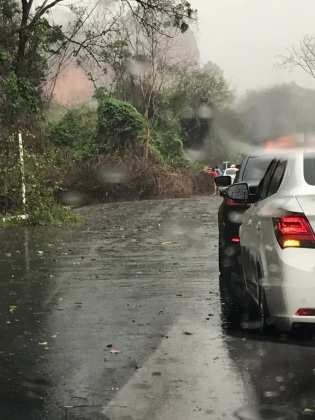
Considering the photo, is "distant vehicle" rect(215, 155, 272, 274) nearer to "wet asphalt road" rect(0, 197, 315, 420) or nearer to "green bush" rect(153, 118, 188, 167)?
"wet asphalt road" rect(0, 197, 315, 420)

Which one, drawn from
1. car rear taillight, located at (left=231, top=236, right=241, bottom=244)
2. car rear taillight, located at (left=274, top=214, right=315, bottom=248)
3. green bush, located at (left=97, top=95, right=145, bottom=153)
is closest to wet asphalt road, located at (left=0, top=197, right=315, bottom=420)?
car rear taillight, located at (left=231, top=236, right=241, bottom=244)

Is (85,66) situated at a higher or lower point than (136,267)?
higher

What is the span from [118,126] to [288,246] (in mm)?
32354

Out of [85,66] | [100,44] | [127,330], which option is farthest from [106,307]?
[85,66]

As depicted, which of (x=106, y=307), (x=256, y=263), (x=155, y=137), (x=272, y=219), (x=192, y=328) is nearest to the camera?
(x=272, y=219)

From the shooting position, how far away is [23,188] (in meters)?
19.1

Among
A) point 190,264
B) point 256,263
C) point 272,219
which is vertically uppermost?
point 272,219

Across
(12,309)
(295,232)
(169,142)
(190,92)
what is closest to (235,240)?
(12,309)

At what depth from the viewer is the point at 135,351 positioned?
234 inches

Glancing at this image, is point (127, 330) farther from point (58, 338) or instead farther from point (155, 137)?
point (155, 137)

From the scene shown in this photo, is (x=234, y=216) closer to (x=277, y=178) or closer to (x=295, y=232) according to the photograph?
(x=277, y=178)

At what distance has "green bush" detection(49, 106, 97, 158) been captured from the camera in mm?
37844

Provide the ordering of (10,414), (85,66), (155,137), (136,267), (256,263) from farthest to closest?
1. (155,137)
2. (85,66)
3. (136,267)
4. (256,263)
5. (10,414)

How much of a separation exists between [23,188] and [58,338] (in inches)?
511
